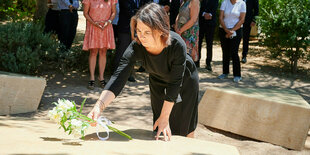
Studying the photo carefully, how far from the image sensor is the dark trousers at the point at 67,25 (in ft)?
26.7

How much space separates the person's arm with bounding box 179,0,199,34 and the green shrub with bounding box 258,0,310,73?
3.10 metres

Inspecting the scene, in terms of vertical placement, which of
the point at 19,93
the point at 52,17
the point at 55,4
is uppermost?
the point at 55,4

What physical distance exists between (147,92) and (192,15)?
5.20 ft

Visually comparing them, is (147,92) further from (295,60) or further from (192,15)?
(295,60)

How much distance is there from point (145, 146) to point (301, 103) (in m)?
3.00

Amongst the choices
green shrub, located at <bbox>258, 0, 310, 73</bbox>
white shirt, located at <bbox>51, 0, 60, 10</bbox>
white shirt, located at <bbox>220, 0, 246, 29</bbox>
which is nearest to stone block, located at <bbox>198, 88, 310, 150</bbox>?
white shirt, located at <bbox>220, 0, 246, 29</bbox>

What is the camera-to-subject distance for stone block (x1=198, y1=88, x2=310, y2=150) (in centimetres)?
448

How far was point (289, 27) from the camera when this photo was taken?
8.70 metres

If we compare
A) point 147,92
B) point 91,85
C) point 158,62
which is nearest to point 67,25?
point 91,85

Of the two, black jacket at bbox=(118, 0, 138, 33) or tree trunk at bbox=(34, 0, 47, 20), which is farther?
tree trunk at bbox=(34, 0, 47, 20)

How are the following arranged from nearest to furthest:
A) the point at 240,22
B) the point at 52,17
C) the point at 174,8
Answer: the point at 240,22
the point at 174,8
the point at 52,17

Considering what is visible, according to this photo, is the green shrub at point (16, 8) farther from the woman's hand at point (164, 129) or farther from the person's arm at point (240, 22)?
the woman's hand at point (164, 129)

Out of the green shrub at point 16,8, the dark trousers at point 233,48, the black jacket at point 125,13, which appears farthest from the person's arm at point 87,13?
the green shrub at point 16,8

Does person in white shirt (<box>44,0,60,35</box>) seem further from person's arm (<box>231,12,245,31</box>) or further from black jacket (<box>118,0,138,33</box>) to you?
person's arm (<box>231,12,245,31</box>)
